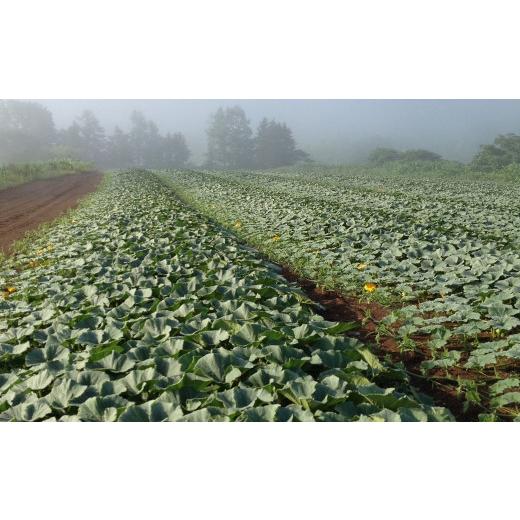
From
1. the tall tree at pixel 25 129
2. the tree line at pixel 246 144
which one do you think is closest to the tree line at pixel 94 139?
the tall tree at pixel 25 129

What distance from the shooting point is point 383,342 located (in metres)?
4.43

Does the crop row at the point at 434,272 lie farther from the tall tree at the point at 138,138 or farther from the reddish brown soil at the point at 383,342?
the tall tree at the point at 138,138

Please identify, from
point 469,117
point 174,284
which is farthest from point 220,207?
point 469,117

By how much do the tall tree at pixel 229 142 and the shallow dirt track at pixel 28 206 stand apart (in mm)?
55756

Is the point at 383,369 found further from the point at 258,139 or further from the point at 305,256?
the point at 258,139

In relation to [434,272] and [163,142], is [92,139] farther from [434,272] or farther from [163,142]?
[434,272]

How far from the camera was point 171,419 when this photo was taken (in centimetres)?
253

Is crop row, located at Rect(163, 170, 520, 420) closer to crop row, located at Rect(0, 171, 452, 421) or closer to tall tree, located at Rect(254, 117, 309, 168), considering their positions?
crop row, located at Rect(0, 171, 452, 421)

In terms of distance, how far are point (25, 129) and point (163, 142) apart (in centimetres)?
2296

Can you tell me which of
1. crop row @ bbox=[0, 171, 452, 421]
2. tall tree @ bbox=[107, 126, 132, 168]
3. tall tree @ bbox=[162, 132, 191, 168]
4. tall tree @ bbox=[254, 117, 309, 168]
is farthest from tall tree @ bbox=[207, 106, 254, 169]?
crop row @ bbox=[0, 171, 452, 421]

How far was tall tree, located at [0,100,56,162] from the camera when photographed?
62.2 m

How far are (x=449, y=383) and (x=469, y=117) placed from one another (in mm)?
98529

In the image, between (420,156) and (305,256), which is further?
(420,156)

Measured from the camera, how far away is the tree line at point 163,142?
246 ft
